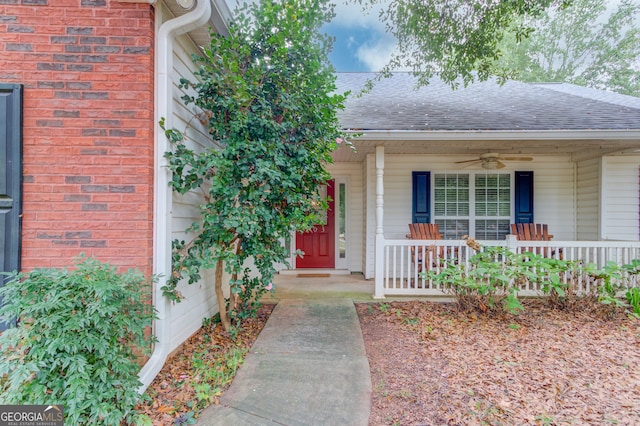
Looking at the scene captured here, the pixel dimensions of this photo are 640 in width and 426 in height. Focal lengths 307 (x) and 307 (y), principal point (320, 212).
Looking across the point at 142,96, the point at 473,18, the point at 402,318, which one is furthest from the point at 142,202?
the point at 473,18

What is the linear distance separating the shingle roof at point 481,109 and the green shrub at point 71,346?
12.3 feet

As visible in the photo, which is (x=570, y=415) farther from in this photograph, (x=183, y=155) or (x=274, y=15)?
(x=274, y=15)

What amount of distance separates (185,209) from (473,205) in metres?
5.24

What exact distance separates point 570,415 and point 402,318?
1923 mm

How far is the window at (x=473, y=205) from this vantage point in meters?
5.96

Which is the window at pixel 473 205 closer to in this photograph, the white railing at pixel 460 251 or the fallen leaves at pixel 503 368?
the white railing at pixel 460 251

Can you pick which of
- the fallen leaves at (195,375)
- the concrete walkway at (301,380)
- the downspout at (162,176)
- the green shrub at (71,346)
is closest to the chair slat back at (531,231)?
the concrete walkway at (301,380)

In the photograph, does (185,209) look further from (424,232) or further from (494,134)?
(494,134)

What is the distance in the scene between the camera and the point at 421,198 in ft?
19.4

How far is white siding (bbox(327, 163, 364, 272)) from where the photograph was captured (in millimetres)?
6398

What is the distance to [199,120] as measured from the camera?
315 centimetres

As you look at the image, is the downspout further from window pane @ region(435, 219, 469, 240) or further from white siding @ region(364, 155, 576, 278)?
window pane @ region(435, 219, 469, 240)

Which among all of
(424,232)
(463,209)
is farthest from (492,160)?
(424,232)
